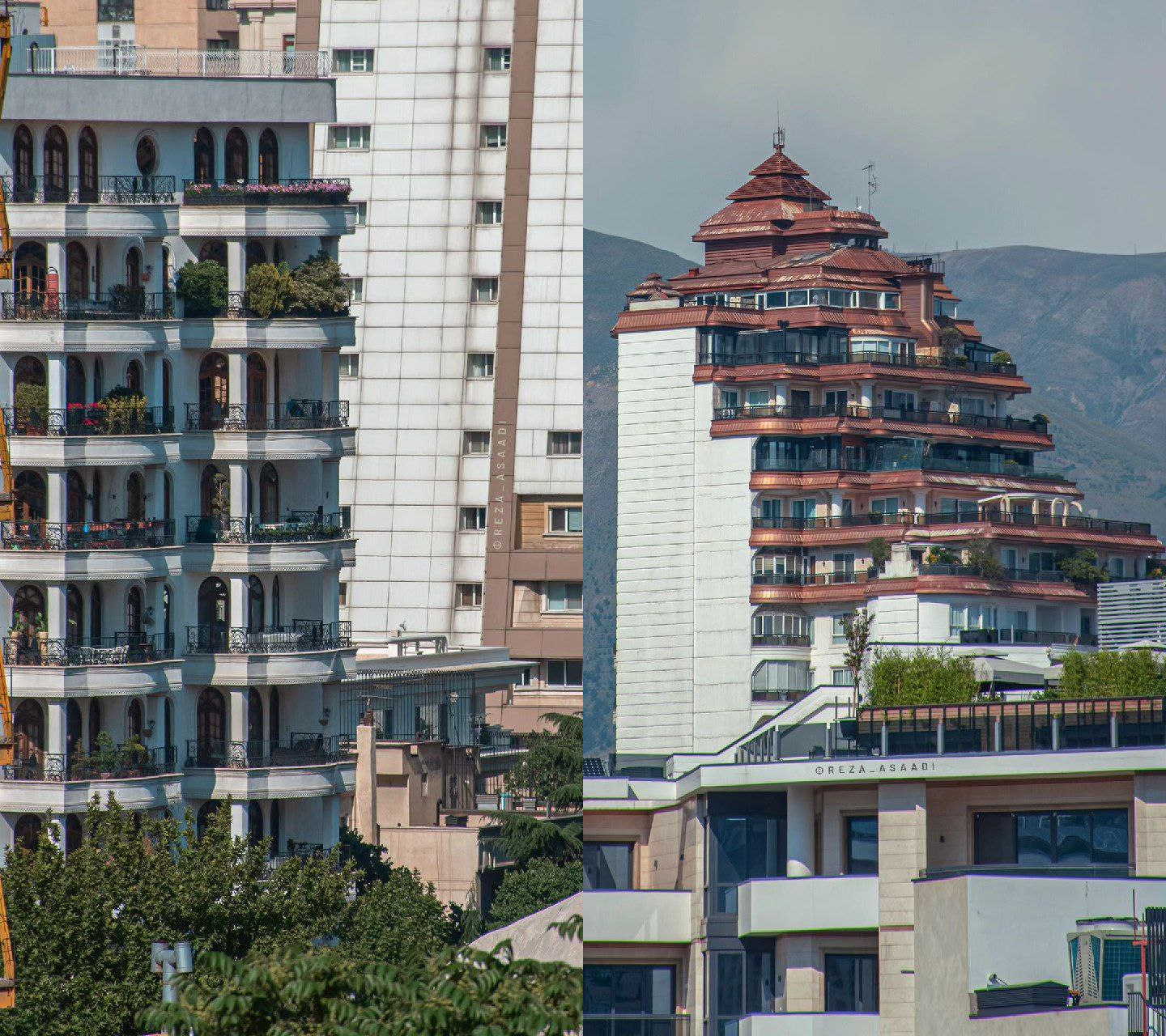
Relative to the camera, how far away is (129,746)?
22203 mm

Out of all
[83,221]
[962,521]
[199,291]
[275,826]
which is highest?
[83,221]

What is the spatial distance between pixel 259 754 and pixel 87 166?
5046 mm

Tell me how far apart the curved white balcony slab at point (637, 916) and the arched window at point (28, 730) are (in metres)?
14.6

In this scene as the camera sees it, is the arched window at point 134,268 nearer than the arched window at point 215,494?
Yes

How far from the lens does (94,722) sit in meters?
22.2

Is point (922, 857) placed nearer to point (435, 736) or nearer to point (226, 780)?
point (226, 780)

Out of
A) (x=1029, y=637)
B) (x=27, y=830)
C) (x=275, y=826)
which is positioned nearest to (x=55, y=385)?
(x=27, y=830)

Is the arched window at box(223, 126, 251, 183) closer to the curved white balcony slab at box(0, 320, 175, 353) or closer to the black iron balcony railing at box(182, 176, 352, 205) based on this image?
the black iron balcony railing at box(182, 176, 352, 205)

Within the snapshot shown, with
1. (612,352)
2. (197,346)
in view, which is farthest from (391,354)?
(612,352)

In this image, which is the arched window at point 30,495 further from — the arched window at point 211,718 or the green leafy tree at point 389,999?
the green leafy tree at point 389,999

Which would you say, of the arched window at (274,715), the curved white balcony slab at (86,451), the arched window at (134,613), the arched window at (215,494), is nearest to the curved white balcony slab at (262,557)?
the arched window at (215,494)

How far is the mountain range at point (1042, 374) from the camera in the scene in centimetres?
788

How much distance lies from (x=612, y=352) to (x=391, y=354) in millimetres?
32067

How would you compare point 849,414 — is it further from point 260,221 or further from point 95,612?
point 260,221
